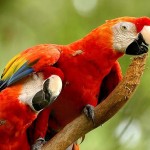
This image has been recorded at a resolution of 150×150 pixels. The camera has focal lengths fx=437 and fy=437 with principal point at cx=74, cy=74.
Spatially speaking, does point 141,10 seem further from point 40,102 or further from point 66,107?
point 40,102

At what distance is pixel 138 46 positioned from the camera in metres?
1.85

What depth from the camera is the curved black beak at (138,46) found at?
184cm

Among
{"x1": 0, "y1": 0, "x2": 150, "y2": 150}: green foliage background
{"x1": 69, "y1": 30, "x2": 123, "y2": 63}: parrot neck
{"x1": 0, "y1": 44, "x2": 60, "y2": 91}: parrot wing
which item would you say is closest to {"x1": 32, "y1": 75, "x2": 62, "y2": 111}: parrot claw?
{"x1": 0, "y1": 44, "x2": 60, "y2": 91}: parrot wing

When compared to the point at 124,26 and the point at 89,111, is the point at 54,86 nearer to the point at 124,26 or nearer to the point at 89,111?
the point at 89,111

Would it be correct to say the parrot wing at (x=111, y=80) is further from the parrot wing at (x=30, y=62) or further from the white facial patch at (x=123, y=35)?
the parrot wing at (x=30, y=62)

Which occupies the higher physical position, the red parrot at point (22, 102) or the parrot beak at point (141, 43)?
the parrot beak at point (141, 43)

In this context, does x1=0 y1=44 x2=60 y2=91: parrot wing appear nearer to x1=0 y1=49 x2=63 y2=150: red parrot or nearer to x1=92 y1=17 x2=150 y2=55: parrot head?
x1=0 y1=49 x2=63 y2=150: red parrot

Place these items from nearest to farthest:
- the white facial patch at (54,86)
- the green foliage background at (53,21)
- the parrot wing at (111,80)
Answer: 1. the white facial patch at (54,86)
2. the parrot wing at (111,80)
3. the green foliage background at (53,21)

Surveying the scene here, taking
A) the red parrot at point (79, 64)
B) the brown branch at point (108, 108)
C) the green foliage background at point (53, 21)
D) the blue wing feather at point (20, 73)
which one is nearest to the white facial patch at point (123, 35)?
the red parrot at point (79, 64)

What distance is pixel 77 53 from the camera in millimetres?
2008

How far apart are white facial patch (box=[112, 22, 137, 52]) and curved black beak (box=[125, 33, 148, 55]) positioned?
2 cm

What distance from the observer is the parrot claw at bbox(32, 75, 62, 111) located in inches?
68.9

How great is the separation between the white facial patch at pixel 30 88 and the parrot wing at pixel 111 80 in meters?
0.41

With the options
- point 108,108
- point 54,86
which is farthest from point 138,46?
point 54,86
